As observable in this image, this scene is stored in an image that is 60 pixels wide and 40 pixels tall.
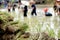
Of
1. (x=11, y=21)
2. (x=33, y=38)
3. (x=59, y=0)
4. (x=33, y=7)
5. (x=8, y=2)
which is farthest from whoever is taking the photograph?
(x=33, y=7)

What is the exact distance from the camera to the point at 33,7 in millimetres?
7812

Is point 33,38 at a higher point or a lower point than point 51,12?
higher

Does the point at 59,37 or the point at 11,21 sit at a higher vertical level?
the point at 11,21

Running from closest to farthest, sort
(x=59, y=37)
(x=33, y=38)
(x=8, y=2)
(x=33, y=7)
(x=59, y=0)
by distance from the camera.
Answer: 1. (x=33, y=38)
2. (x=59, y=37)
3. (x=8, y=2)
4. (x=59, y=0)
5. (x=33, y=7)

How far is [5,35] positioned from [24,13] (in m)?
4.61

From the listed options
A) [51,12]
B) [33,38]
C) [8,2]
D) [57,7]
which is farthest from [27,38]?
[51,12]

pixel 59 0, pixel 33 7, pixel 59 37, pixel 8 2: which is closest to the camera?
pixel 59 37

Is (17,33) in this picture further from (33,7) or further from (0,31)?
(33,7)

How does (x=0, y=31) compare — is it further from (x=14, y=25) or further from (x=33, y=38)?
(x=33, y=38)

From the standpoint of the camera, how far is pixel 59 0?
7258mm

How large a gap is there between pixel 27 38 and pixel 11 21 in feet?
1.17

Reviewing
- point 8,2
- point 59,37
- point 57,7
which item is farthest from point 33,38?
point 57,7

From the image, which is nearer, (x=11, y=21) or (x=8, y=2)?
(x=11, y=21)

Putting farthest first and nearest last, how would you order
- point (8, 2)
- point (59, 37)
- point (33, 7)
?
1. point (33, 7)
2. point (8, 2)
3. point (59, 37)
